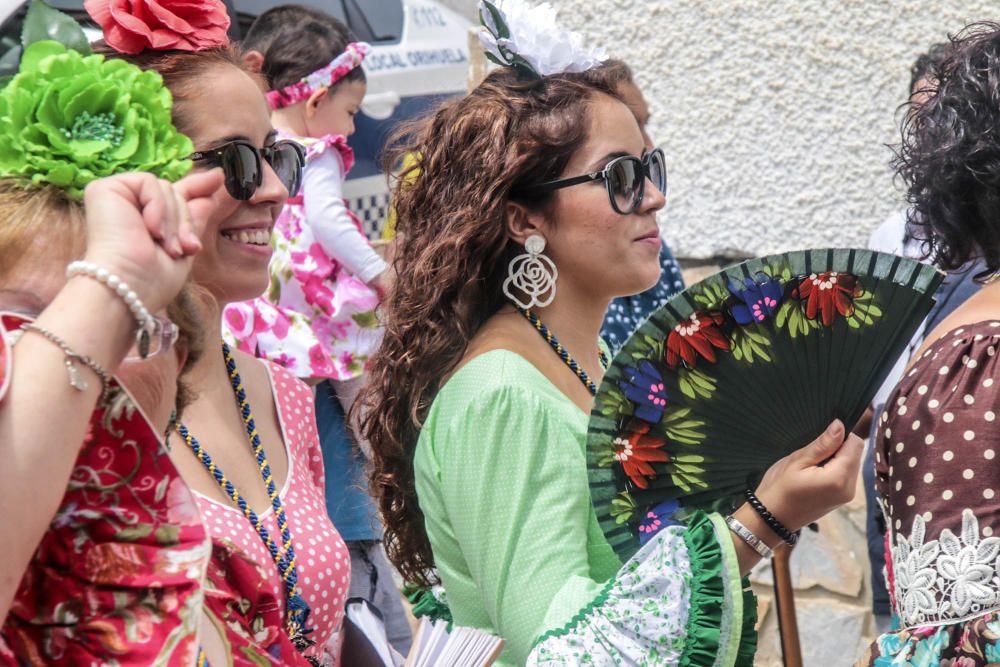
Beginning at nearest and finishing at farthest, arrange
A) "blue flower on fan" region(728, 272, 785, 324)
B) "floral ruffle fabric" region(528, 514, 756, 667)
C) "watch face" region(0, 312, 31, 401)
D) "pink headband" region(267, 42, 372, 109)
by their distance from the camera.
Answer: "watch face" region(0, 312, 31, 401) < "floral ruffle fabric" region(528, 514, 756, 667) < "blue flower on fan" region(728, 272, 785, 324) < "pink headband" region(267, 42, 372, 109)

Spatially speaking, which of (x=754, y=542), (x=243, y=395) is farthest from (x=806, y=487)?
(x=243, y=395)

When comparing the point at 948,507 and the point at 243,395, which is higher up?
the point at 948,507

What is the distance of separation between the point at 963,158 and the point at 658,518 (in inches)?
31.4

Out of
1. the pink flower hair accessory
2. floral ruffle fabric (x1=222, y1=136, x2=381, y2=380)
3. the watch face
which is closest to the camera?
the watch face

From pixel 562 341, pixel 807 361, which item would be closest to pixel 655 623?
pixel 807 361

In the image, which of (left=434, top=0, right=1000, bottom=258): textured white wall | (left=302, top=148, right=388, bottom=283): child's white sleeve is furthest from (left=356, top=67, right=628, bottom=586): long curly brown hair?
(left=434, top=0, right=1000, bottom=258): textured white wall

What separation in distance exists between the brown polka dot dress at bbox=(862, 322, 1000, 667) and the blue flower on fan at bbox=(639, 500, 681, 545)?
359 mm

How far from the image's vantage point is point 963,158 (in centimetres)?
227

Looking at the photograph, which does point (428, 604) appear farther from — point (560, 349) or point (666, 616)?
point (666, 616)

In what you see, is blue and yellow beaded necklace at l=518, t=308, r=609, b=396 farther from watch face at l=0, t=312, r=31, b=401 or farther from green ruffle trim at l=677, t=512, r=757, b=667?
watch face at l=0, t=312, r=31, b=401

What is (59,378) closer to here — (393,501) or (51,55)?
(51,55)

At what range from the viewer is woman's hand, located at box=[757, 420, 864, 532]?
84.6 inches

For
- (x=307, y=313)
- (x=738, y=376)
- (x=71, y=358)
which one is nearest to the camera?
(x=71, y=358)

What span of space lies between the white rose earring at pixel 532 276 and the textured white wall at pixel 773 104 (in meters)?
2.40
